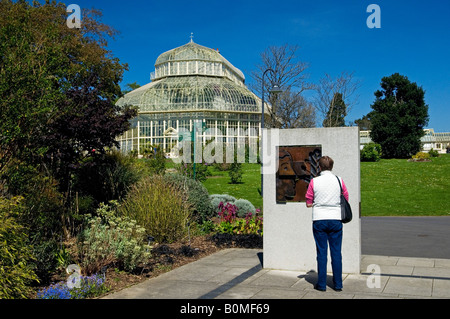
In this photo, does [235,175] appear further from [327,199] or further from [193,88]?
[193,88]

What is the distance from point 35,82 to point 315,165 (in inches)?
185

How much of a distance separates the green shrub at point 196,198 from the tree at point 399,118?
115 feet

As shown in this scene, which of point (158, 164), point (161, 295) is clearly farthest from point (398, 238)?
point (158, 164)

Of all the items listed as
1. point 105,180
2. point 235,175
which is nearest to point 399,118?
point 235,175

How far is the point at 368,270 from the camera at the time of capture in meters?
7.19

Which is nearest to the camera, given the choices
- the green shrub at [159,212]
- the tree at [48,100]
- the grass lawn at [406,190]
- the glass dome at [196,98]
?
the tree at [48,100]

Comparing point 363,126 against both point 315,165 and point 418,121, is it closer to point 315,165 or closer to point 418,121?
point 418,121

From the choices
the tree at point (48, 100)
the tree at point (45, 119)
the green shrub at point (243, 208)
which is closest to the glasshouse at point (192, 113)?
the tree at point (48, 100)

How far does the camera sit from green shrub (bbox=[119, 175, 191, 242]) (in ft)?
31.6

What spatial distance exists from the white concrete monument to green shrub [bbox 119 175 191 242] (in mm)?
2968

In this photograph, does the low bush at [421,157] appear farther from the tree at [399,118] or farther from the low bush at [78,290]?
the low bush at [78,290]

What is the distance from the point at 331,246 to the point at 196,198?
669cm

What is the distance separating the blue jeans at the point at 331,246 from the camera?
5961mm

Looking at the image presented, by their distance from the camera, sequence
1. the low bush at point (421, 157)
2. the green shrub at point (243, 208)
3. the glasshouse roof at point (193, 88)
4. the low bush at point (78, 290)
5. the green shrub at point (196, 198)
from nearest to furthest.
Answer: the low bush at point (78, 290) < the green shrub at point (196, 198) < the green shrub at point (243, 208) < the low bush at point (421, 157) < the glasshouse roof at point (193, 88)
